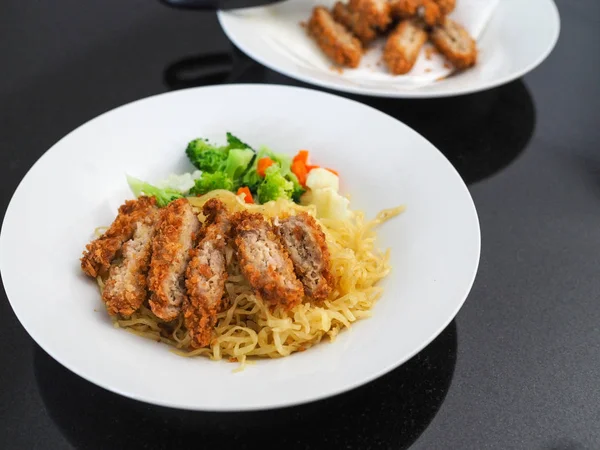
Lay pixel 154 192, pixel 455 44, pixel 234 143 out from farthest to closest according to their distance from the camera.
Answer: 1. pixel 455 44
2. pixel 234 143
3. pixel 154 192

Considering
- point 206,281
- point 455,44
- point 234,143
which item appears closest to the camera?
point 206,281

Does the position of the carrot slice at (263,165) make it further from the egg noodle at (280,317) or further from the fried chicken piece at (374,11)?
the fried chicken piece at (374,11)

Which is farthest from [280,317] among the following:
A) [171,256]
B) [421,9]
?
[421,9]

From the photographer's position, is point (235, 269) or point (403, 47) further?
point (403, 47)

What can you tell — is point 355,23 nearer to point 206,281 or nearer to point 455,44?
point 455,44

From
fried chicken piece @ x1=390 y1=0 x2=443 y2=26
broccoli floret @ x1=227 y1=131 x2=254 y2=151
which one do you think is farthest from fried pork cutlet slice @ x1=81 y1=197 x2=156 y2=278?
fried chicken piece @ x1=390 y1=0 x2=443 y2=26

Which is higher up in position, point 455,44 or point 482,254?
point 455,44

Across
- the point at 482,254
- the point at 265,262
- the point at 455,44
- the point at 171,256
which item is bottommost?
the point at 482,254

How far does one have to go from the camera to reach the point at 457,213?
10.8 feet

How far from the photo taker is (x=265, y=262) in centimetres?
309

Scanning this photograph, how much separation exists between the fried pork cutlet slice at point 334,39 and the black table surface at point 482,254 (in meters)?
0.46

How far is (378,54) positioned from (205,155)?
2.24 meters

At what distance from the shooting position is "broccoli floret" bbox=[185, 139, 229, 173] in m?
3.81

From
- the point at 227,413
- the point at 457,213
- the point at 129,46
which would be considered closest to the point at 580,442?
the point at 457,213
